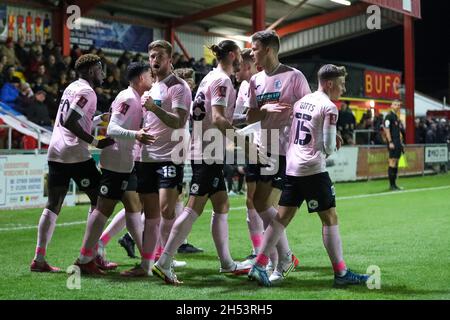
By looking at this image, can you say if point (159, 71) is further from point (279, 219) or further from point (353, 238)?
point (353, 238)

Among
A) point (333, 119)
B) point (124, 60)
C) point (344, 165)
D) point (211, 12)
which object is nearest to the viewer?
point (333, 119)

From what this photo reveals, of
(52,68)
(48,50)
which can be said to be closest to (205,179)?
(52,68)

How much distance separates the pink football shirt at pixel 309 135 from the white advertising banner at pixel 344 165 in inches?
591

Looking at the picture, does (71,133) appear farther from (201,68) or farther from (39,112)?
(201,68)

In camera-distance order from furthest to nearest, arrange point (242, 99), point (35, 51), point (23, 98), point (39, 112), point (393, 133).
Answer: point (35, 51) < point (393, 133) < point (23, 98) < point (39, 112) < point (242, 99)

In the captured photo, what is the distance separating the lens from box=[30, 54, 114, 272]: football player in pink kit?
702 centimetres

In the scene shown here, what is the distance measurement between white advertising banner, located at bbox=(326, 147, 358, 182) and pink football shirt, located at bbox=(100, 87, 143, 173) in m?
14.5

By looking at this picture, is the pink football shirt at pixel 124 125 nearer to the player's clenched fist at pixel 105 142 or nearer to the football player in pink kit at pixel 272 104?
the player's clenched fist at pixel 105 142

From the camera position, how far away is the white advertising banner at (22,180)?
13758 millimetres

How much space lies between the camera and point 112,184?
6812mm

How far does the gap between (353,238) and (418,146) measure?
17.4m

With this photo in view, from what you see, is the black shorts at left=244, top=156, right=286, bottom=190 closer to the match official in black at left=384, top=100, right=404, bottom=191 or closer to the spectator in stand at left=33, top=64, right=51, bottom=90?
the match official in black at left=384, top=100, right=404, bottom=191

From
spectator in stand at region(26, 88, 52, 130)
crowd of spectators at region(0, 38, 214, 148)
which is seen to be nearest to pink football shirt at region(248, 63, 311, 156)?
crowd of spectators at region(0, 38, 214, 148)

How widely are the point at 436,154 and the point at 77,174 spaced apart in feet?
73.0
